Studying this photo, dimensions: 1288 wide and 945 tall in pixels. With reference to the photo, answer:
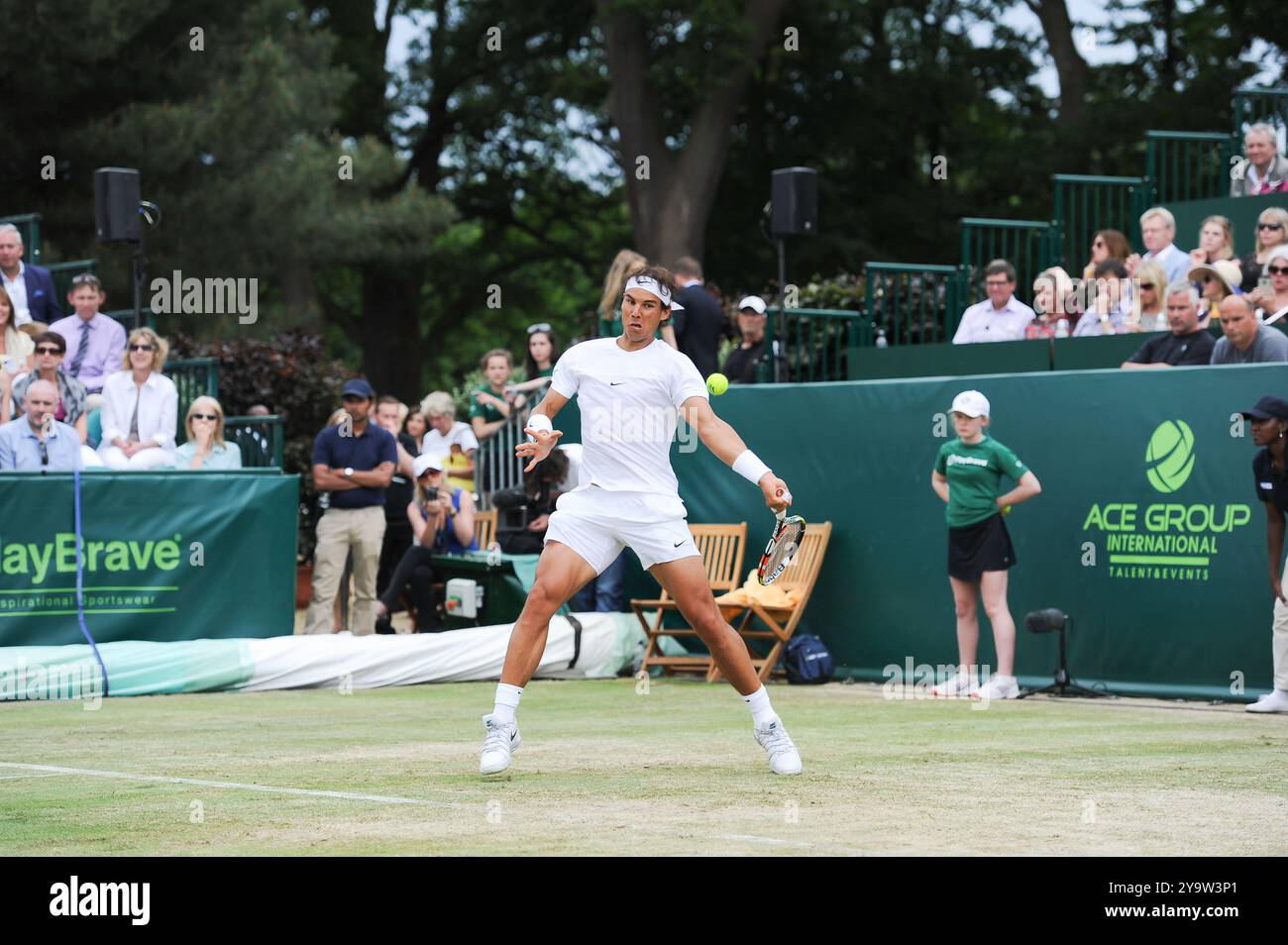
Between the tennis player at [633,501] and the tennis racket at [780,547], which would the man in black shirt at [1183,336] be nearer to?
the tennis racket at [780,547]

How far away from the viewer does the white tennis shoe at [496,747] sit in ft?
29.4

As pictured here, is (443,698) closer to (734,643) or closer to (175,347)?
(734,643)

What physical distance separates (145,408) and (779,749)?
8589 mm

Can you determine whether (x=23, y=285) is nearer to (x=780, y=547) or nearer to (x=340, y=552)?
(x=340, y=552)

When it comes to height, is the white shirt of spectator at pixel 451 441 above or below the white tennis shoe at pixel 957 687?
above

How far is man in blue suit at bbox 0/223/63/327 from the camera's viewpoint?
17.0 metres

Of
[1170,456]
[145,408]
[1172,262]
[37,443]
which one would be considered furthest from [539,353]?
[1170,456]

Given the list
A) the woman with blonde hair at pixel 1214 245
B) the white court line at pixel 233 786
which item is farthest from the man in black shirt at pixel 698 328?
the white court line at pixel 233 786

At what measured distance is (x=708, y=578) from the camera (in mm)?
15594

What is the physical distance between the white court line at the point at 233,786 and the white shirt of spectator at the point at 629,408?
184cm

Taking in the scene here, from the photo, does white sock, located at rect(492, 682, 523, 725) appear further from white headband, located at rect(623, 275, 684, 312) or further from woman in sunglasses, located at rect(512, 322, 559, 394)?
woman in sunglasses, located at rect(512, 322, 559, 394)

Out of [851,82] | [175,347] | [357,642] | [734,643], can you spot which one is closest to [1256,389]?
[734,643]

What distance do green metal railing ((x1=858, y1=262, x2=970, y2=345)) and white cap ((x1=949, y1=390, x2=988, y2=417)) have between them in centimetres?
451
